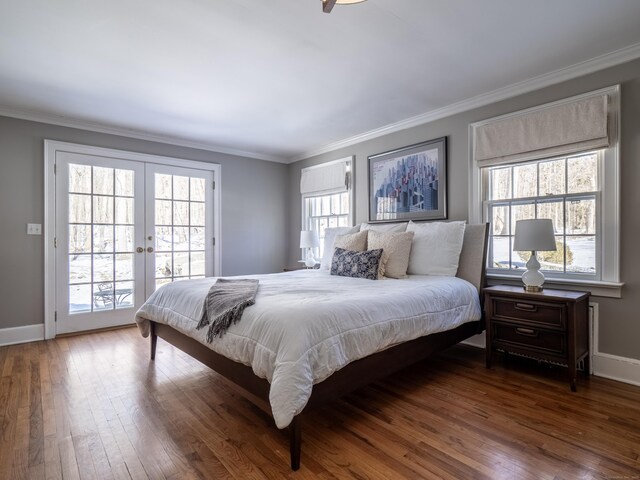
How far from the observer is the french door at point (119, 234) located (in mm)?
3783

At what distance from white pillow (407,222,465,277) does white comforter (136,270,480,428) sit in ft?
0.81

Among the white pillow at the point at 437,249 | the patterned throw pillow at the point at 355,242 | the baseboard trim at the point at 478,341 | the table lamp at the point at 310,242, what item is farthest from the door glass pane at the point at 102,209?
the baseboard trim at the point at 478,341

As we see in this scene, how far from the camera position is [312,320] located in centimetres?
167

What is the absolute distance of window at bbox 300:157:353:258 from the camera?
4578mm

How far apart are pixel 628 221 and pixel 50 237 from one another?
208 inches

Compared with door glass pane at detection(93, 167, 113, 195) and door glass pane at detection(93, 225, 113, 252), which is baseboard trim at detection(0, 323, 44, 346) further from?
door glass pane at detection(93, 167, 113, 195)

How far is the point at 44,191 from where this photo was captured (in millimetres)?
3635

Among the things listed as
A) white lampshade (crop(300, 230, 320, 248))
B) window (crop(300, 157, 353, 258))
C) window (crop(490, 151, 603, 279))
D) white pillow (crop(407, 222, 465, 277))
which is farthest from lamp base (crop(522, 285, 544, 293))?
white lampshade (crop(300, 230, 320, 248))

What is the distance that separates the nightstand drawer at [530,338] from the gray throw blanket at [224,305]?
6.38 ft

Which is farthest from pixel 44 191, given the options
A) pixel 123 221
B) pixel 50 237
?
pixel 123 221

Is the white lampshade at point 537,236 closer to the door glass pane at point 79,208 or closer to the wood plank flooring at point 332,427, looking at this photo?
the wood plank flooring at point 332,427

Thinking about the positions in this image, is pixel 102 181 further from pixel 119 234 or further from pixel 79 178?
pixel 119 234

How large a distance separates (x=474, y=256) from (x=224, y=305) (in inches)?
87.5

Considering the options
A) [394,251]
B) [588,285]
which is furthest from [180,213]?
[588,285]
